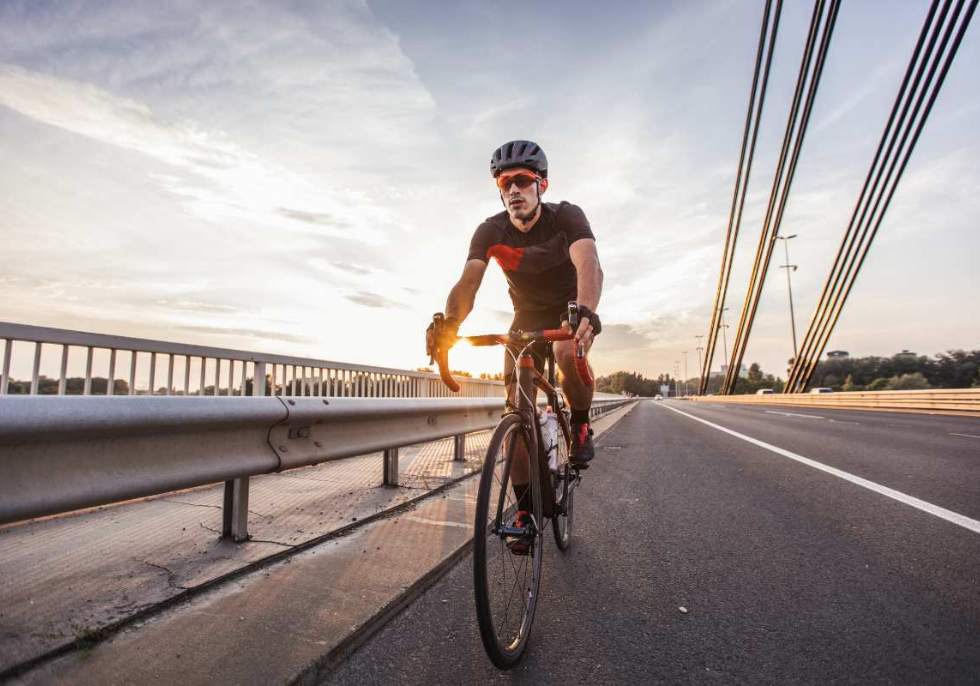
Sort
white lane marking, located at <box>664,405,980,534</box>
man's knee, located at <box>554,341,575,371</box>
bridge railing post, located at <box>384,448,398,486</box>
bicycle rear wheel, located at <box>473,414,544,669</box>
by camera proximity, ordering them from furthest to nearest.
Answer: bridge railing post, located at <box>384,448,398,486</box> < white lane marking, located at <box>664,405,980,534</box> < man's knee, located at <box>554,341,575,371</box> < bicycle rear wheel, located at <box>473,414,544,669</box>

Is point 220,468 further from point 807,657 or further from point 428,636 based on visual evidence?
point 807,657

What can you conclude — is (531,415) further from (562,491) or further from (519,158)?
(519,158)

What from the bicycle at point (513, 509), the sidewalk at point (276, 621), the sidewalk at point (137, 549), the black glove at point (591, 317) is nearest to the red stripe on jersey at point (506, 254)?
the bicycle at point (513, 509)

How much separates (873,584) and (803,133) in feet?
138

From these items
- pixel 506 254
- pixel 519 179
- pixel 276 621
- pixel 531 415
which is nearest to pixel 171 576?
pixel 276 621

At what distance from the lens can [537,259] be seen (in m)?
3.40

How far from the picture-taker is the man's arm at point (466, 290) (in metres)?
3.20

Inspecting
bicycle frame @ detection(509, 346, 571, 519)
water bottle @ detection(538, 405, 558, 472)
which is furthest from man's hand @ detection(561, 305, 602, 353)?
water bottle @ detection(538, 405, 558, 472)

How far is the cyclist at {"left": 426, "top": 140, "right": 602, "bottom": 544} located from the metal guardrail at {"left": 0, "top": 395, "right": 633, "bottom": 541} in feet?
3.42

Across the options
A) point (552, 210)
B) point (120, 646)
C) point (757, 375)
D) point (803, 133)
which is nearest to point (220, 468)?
point (120, 646)

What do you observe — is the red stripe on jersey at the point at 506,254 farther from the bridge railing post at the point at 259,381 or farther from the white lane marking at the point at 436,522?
the bridge railing post at the point at 259,381

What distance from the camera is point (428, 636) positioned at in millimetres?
2174

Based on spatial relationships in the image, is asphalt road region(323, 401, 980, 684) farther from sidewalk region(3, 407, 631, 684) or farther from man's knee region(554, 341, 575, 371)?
man's knee region(554, 341, 575, 371)

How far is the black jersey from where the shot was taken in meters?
3.33
